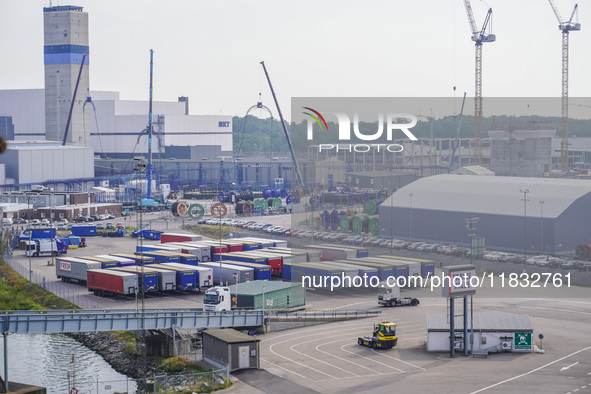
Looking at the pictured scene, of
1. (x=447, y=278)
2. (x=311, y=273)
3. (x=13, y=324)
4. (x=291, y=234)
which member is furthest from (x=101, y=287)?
(x=291, y=234)

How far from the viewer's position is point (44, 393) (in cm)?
2334

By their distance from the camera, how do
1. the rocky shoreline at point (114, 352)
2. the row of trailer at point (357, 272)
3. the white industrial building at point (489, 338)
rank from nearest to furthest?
the white industrial building at point (489, 338), the rocky shoreline at point (114, 352), the row of trailer at point (357, 272)

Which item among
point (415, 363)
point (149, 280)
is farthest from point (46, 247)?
point (415, 363)

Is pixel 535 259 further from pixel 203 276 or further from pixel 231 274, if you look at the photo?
pixel 203 276

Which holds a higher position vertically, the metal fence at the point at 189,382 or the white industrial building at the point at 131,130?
the white industrial building at the point at 131,130

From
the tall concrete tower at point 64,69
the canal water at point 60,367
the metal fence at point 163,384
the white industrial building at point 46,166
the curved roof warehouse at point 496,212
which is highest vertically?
the tall concrete tower at point 64,69

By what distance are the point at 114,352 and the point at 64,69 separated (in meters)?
71.1

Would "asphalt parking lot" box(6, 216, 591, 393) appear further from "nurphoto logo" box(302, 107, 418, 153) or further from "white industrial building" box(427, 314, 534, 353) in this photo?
"nurphoto logo" box(302, 107, 418, 153)

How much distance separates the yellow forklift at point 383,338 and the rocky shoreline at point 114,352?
662 centimetres

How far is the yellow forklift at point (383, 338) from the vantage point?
26547 mm

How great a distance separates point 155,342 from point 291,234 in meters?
30.7

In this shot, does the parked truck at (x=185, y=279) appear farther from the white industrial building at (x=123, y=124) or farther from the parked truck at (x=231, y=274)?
the white industrial building at (x=123, y=124)

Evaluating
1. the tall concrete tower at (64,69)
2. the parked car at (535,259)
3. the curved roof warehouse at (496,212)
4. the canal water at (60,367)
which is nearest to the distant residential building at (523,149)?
the curved roof warehouse at (496,212)

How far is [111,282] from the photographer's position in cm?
3569
